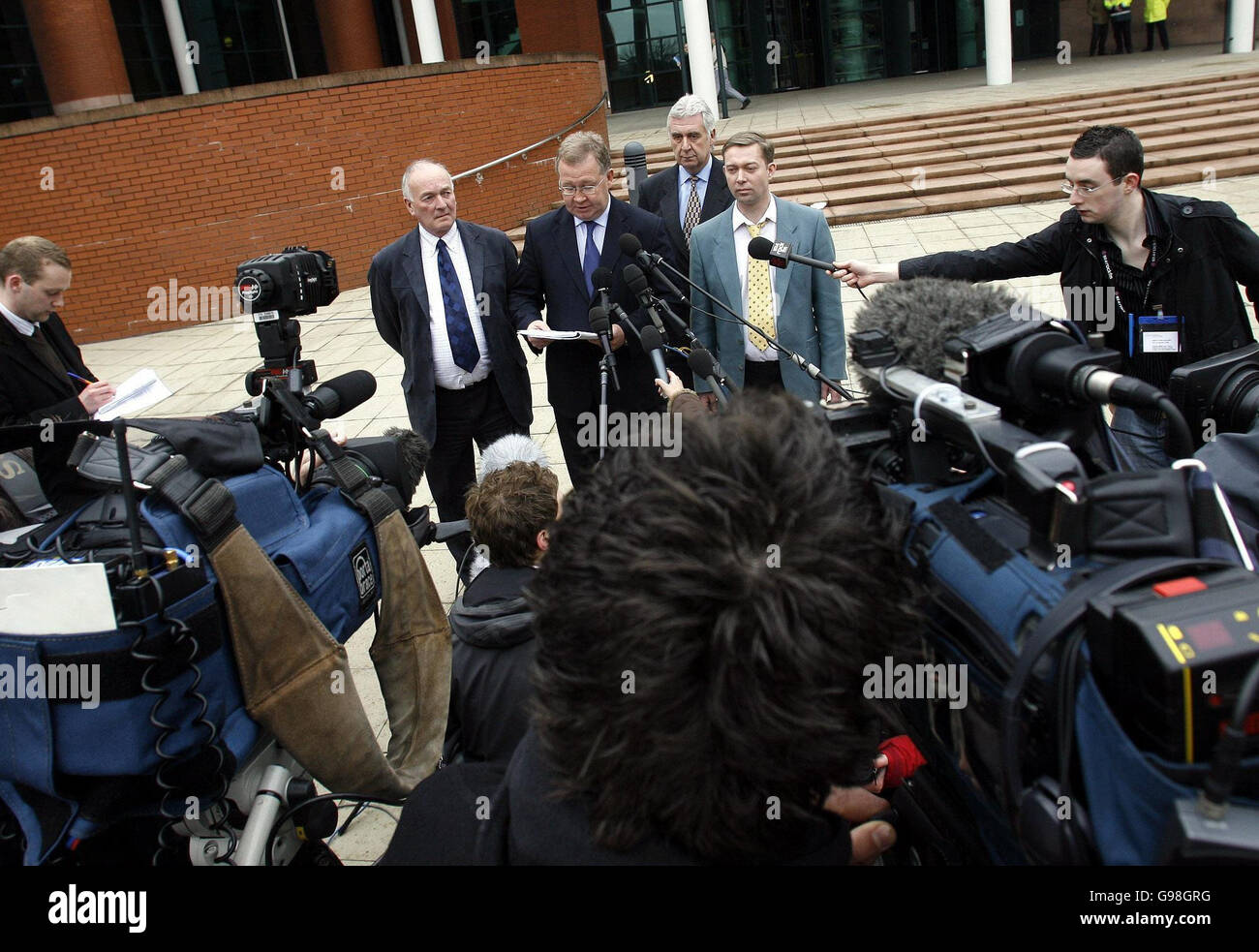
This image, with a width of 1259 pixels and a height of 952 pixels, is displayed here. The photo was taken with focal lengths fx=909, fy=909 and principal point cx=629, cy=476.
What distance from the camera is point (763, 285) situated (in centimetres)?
405

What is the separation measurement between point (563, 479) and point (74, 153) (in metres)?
8.46

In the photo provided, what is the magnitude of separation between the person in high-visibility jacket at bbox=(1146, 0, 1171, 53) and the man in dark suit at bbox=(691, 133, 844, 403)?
62.2 ft

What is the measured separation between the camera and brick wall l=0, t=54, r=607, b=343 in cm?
1034

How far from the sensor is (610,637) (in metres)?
1.02

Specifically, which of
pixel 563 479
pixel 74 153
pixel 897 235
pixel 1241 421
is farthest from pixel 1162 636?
pixel 74 153

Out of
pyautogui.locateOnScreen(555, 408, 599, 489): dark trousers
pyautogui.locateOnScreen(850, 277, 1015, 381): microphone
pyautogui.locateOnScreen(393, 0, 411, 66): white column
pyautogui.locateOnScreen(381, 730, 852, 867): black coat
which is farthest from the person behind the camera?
pyautogui.locateOnScreen(393, 0, 411, 66): white column

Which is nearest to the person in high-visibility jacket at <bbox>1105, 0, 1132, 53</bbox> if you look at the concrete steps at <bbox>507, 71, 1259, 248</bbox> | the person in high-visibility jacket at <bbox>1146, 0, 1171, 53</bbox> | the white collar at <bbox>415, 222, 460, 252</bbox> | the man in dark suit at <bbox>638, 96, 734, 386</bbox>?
the person in high-visibility jacket at <bbox>1146, 0, 1171, 53</bbox>

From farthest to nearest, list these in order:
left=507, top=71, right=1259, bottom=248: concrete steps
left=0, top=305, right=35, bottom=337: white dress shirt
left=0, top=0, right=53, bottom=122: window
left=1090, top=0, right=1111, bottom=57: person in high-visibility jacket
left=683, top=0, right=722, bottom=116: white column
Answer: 1. left=1090, top=0, right=1111, bottom=57: person in high-visibility jacket
2. left=683, top=0, right=722, bottom=116: white column
3. left=0, top=0, right=53, bottom=122: window
4. left=507, top=71, right=1259, bottom=248: concrete steps
5. left=0, top=305, right=35, bottom=337: white dress shirt

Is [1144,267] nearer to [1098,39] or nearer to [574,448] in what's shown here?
[574,448]

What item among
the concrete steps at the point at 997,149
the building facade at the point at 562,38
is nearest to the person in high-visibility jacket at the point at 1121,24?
the building facade at the point at 562,38

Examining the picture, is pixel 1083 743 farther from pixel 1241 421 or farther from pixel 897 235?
pixel 897 235

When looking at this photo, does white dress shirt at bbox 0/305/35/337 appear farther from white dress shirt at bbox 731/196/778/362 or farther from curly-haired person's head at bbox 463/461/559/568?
white dress shirt at bbox 731/196/778/362

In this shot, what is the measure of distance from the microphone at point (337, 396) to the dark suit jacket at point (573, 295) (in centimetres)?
192

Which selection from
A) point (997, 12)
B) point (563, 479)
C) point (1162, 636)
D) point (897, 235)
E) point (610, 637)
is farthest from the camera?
point (997, 12)
